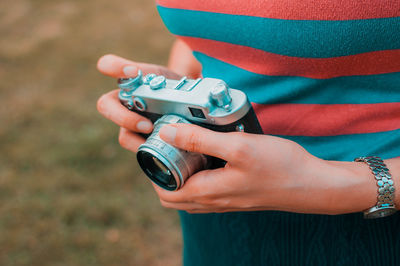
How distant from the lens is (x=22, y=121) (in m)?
2.32

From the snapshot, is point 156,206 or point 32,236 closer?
point 32,236

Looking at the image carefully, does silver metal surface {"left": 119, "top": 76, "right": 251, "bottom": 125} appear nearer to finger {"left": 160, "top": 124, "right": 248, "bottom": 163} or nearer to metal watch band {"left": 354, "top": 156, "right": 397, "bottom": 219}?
finger {"left": 160, "top": 124, "right": 248, "bottom": 163}

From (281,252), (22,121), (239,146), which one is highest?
(239,146)

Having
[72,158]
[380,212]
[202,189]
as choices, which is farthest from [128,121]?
[72,158]

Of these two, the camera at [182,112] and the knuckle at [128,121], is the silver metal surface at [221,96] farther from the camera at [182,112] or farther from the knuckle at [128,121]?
the knuckle at [128,121]

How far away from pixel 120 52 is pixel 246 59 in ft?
7.71

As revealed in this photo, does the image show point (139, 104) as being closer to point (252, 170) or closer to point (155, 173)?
point (155, 173)

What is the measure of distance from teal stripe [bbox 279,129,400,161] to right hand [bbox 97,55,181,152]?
28 cm

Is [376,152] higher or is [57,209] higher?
[376,152]

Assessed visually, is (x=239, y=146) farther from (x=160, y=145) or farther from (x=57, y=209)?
(x=57, y=209)

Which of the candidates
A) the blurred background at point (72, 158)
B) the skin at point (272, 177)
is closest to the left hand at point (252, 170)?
the skin at point (272, 177)

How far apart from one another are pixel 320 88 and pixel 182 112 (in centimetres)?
23

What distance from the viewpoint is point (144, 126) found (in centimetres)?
71

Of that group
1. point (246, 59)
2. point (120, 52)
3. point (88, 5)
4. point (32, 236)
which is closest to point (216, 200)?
point (246, 59)
